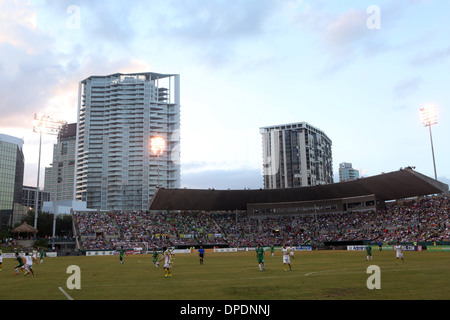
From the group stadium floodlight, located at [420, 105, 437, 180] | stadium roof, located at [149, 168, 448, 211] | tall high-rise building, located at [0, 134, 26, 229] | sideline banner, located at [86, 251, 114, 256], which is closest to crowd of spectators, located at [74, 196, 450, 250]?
stadium roof, located at [149, 168, 448, 211]

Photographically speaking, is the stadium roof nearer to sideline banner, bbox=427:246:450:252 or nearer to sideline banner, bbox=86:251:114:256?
sideline banner, bbox=427:246:450:252

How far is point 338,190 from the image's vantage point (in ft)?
311

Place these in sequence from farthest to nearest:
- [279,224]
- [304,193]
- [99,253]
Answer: [279,224]
[304,193]
[99,253]

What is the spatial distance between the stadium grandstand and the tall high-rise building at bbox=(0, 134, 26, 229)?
83602 mm

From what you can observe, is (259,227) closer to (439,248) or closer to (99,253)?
(99,253)

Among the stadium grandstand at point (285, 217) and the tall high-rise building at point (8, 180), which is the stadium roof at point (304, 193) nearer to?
the stadium grandstand at point (285, 217)

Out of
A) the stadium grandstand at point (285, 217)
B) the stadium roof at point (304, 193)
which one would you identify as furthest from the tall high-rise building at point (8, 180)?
the stadium roof at point (304, 193)

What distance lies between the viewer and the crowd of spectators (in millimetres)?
76875

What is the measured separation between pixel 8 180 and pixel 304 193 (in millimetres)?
126966

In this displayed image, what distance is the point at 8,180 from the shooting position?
162375mm

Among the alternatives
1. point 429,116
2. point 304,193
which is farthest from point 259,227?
point 429,116
